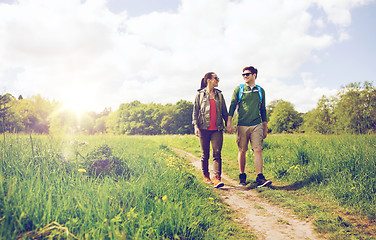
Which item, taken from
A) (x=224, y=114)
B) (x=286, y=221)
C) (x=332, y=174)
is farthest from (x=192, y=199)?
(x=332, y=174)

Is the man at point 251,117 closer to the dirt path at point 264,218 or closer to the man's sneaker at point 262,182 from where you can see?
the man's sneaker at point 262,182

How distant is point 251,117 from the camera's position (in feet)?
18.7

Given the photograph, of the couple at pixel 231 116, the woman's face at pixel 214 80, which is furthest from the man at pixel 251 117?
the woman's face at pixel 214 80

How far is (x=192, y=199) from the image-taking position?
3631mm

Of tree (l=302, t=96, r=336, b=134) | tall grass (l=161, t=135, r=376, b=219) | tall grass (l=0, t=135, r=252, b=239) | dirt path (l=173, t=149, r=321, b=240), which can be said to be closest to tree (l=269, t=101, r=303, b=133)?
tree (l=302, t=96, r=336, b=134)

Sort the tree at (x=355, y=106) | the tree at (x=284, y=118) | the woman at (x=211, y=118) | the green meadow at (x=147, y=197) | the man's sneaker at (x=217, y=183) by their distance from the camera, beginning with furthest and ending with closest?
the tree at (x=284, y=118) < the tree at (x=355, y=106) < the woman at (x=211, y=118) < the man's sneaker at (x=217, y=183) < the green meadow at (x=147, y=197)

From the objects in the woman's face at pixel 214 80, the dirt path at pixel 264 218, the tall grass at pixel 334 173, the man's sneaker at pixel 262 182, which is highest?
the woman's face at pixel 214 80

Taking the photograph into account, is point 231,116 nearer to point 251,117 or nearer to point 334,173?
Result: point 251,117

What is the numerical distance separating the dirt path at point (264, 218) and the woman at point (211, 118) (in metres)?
0.81

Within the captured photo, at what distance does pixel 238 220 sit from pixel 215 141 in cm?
236

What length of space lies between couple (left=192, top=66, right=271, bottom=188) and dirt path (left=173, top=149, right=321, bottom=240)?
812 millimetres

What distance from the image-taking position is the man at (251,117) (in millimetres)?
5668

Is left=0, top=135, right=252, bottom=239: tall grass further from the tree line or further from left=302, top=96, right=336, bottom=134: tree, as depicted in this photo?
left=302, top=96, right=336, bottom=134: tree

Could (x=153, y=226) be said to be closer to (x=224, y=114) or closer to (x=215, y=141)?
(x=215, y=141)
